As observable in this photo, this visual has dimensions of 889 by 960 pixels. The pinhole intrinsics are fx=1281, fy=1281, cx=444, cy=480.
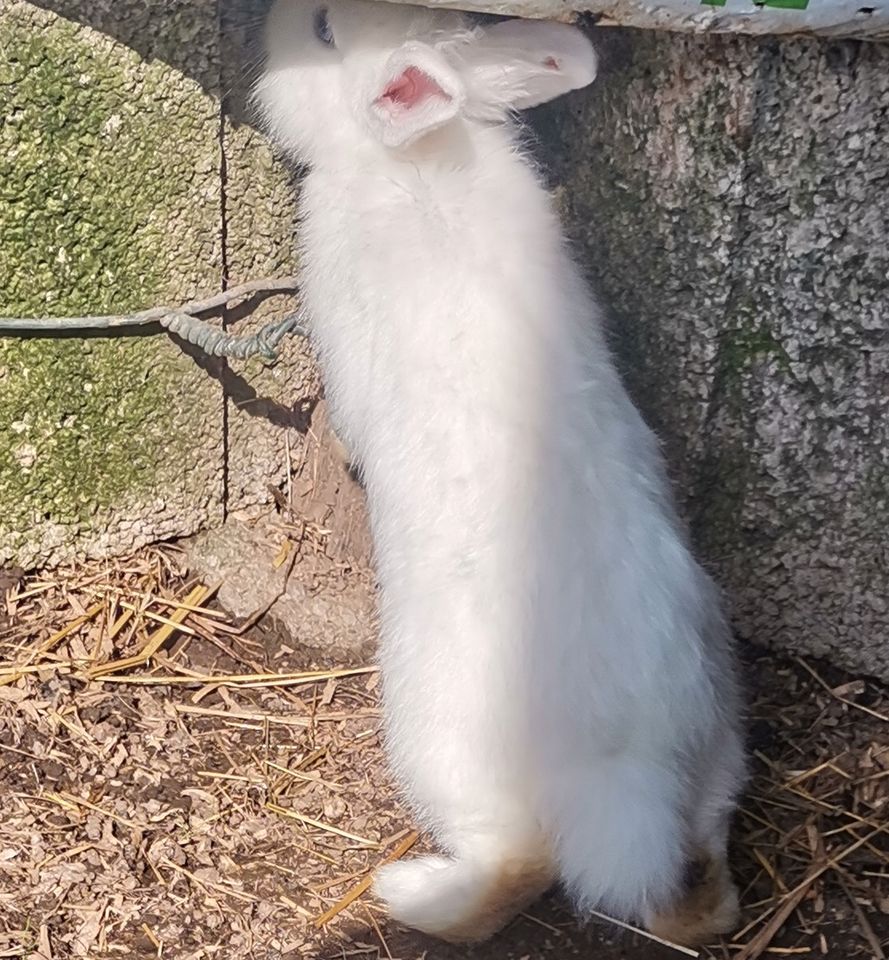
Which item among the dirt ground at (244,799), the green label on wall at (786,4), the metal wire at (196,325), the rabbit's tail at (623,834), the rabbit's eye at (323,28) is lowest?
the dirt ground at (244,799)

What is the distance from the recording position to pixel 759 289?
207cm

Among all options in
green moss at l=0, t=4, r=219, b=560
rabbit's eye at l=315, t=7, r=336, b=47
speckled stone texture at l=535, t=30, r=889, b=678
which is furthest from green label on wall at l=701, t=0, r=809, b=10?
green moss at l=0, t=4, r=219, b=560

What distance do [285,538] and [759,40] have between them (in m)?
1.36

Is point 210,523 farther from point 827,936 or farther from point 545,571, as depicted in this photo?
point 827,936

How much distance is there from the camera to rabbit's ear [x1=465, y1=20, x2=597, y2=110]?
1988 millimetres

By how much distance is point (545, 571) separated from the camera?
1799mm

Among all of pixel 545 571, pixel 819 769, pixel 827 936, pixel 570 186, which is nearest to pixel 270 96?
pixel 570 186

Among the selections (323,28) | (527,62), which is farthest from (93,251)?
(527,62)

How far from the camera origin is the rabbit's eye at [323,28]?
7.03 feet

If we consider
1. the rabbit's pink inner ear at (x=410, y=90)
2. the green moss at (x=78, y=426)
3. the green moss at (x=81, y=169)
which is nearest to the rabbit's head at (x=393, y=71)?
the rabbit's pink inner ear at (x=410, y=90)

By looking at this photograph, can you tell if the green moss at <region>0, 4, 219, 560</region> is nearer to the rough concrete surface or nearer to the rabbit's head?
the rough concrete surface

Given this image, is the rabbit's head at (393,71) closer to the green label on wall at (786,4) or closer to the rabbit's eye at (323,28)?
the rabbit's eye at (323,28)

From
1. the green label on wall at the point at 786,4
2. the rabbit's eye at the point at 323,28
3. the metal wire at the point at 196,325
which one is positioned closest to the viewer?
the green label on wall at the point at 786,4

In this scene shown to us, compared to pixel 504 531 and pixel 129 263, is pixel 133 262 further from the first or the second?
pixel 504 531
